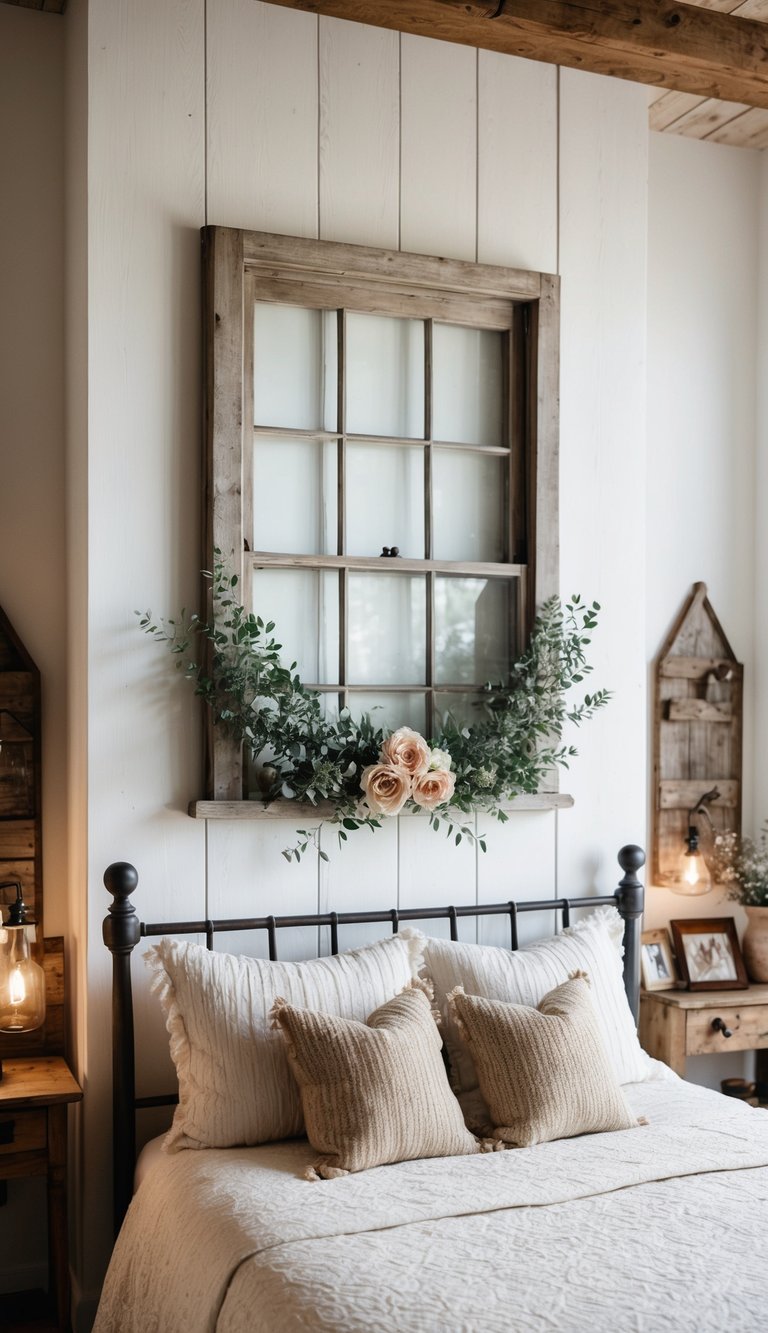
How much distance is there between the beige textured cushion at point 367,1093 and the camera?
2.23 m

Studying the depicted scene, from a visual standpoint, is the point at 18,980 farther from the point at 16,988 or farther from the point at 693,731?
the point at 693,731

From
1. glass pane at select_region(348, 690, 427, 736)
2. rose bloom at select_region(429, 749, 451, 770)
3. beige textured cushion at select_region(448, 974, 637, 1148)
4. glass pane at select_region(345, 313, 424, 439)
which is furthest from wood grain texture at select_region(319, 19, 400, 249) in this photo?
beige textured cushion at select_region(448, 974, 637, 1148)

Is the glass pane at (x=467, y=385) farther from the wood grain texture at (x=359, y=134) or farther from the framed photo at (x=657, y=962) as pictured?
the framed photo at (x=657, y=962)

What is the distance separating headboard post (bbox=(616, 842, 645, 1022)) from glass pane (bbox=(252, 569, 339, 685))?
876mm

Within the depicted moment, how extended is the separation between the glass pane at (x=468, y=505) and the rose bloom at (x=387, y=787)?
60 cm

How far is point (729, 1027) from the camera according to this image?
127 inches

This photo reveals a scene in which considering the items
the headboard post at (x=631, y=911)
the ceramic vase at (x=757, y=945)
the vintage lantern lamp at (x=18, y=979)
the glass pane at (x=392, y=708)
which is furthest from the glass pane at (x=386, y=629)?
the ceramic vase at (x=757, y=945)

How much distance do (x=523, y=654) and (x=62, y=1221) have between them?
1613mm

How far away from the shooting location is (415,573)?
2.98m

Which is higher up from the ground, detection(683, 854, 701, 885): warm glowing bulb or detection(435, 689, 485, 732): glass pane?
detection(435, 689, 485, 732): glass pane

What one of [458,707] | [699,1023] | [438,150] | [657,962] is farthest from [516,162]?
[699,1023]

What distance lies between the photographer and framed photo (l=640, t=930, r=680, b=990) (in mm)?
3338

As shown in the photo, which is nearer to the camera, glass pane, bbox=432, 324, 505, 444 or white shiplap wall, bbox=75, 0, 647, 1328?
white shiplap wall, bbox=75, 0, 647, 1328

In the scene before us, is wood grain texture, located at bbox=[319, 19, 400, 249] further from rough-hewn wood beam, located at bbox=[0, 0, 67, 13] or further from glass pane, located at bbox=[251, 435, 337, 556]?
rough-hewn wood beam, located at bbox=[0, 0, 67, 13]
